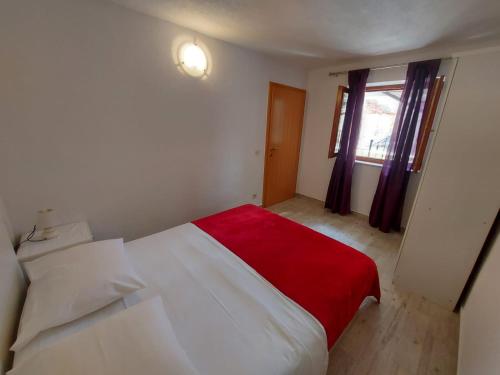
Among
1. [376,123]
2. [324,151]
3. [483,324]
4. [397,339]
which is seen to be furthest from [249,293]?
[376,123]

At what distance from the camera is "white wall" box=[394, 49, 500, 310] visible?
1.45m

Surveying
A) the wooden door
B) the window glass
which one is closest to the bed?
the wooden door

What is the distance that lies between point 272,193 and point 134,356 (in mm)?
3117

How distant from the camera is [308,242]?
1649mm

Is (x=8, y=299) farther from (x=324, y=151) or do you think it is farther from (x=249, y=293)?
(x=324, y=151)

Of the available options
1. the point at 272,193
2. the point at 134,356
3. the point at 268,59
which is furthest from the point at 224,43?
the point at 134,356

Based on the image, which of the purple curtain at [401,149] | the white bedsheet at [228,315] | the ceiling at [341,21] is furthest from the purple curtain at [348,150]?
the white bedsheet at [228,315]

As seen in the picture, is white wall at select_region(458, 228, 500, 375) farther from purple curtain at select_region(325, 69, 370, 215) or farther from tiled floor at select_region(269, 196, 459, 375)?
purple curtain at select_region(325, 69, 370, 215)

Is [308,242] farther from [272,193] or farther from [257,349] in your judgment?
[272,193]

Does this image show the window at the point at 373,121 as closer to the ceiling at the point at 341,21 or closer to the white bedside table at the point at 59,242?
the ceiling at the point at 341,21

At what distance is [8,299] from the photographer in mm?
873

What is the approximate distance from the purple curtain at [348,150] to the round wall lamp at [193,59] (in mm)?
2166

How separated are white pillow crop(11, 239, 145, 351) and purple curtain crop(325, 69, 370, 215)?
312 cm

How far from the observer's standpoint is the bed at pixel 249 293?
0.88m
